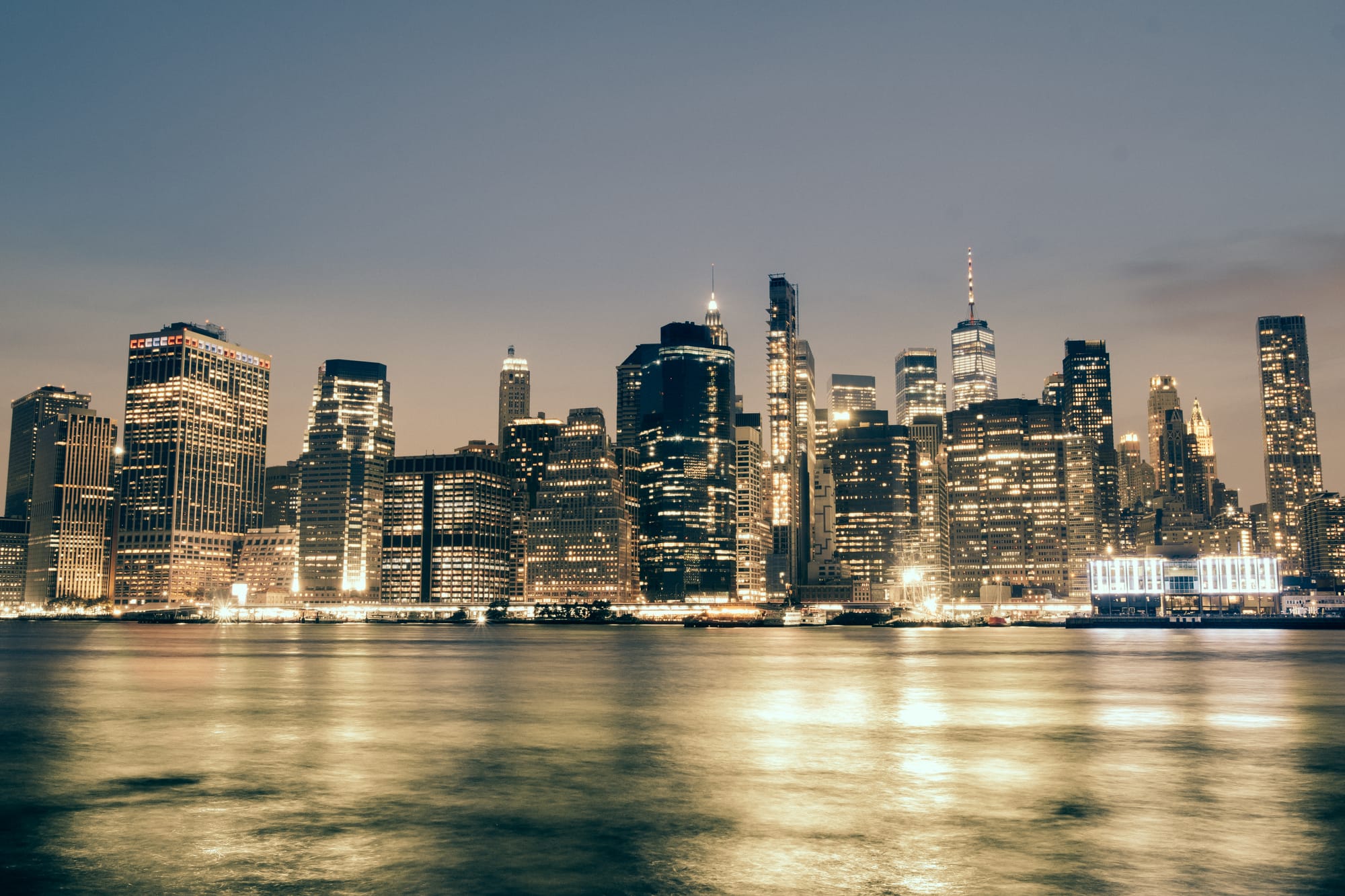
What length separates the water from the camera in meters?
25.6

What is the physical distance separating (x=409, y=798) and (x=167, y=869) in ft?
32.4

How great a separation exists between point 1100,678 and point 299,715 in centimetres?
6592

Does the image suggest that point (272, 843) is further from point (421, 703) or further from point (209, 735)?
point (421, 703)

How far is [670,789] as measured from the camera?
37156mm

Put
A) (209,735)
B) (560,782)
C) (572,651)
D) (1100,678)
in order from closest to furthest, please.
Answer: (560,782) < (209,735) < (1100,678) < (572,651)

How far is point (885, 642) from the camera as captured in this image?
195m

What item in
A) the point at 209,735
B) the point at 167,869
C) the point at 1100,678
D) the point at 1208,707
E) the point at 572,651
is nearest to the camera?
the point at 167,869

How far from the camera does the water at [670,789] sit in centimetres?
2556

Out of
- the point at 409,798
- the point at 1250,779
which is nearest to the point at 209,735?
the point at 409,798

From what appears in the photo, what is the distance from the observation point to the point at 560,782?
3822 centimetres

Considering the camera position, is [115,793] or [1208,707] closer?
[115,793]

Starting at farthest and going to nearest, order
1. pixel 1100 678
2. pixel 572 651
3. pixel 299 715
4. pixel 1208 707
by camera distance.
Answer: pixel 572 651 < pixel 1100 678 < pixel 1208 707 < pixel 299 715

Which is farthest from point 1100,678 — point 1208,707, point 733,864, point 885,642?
point 885,642

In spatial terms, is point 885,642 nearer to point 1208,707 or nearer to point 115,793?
point 1208,707
